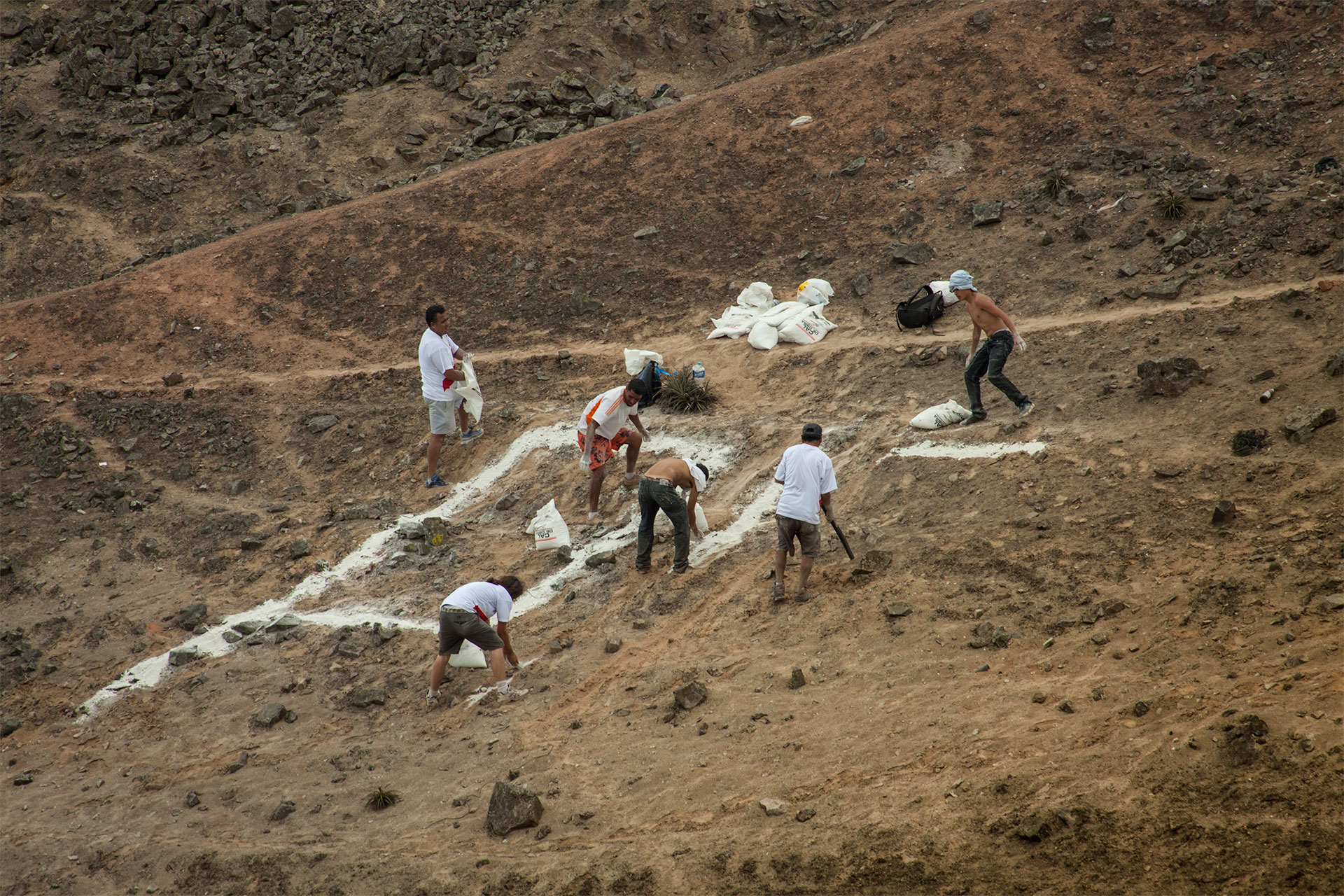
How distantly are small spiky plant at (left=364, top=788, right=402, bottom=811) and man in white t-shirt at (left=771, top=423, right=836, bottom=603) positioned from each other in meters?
3.12

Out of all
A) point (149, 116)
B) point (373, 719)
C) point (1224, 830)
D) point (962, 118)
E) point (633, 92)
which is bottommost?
point (373, 719)

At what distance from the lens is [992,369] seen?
8156 mm

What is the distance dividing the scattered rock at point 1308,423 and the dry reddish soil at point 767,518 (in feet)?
0.45

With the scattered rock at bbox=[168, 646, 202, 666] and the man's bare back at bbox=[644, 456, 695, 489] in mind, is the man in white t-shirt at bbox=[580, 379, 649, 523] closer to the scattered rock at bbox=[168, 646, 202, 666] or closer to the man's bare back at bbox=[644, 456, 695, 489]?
the man's bare back at bbox=[644, 456, 695, 489]

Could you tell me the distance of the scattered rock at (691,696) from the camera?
19.6 ft

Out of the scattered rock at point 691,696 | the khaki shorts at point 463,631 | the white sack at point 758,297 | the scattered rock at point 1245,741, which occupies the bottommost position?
the scattered rock at point 691,696

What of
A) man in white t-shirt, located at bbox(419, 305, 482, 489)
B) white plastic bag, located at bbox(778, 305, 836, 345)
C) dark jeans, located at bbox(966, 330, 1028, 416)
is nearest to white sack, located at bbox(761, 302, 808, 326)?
white plastic bag, located at bbox(778, 305, 836, 345)

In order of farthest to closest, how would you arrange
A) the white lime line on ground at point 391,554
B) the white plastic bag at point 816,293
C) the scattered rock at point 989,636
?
the white plastic bag at point 816,293
the white lime line on ground at point 391,554
the scattered rock at point 989,636

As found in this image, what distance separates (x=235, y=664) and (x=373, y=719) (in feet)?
6.67

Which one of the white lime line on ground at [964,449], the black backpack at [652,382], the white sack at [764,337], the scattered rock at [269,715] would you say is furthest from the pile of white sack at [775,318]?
the scattered rock at [269,715]

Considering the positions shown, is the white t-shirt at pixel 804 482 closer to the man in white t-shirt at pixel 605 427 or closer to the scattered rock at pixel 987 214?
the man in white t-shirt at pixel 605 427

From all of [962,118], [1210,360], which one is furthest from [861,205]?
[1210,360]

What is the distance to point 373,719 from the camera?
23.2ft

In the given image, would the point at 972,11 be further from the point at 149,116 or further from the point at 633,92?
the point at 149,116
